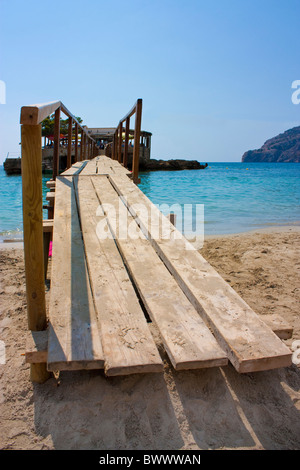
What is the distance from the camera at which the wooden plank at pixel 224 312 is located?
1.56 meters

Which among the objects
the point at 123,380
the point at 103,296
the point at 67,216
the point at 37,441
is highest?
the point at 67,216

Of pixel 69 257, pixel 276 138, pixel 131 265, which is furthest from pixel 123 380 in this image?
pixel 276 138

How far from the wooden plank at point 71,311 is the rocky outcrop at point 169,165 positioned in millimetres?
38452

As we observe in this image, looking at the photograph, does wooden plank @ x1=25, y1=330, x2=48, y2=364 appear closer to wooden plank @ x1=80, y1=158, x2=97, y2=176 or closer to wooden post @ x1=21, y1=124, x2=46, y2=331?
wooden post @ x1=21, y1=124, x2=46, y2=331

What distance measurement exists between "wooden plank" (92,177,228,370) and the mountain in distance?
156 m

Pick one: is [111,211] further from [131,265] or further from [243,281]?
[243,281]

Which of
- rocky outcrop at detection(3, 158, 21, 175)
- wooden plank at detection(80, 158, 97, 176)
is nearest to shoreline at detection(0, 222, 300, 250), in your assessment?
wooden plank at detection(80, 158, 97, 176)

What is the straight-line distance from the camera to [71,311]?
1900 millimetres

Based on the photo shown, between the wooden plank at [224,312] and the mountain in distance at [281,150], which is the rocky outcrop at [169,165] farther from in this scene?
the mountain in distance at [281,150]

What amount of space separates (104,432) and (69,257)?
4.32ft

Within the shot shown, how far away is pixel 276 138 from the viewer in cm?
15850

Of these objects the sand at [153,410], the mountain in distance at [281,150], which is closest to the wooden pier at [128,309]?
the sand at [153,410]

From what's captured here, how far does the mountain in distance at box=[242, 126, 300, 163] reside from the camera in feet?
464

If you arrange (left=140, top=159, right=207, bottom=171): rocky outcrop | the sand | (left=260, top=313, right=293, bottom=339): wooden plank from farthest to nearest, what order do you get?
(left=140, top=159, right=207, bottom=171): rocky outcrop
(left=260, top=313, right=293, bottom=339): wooden plank
the sand
